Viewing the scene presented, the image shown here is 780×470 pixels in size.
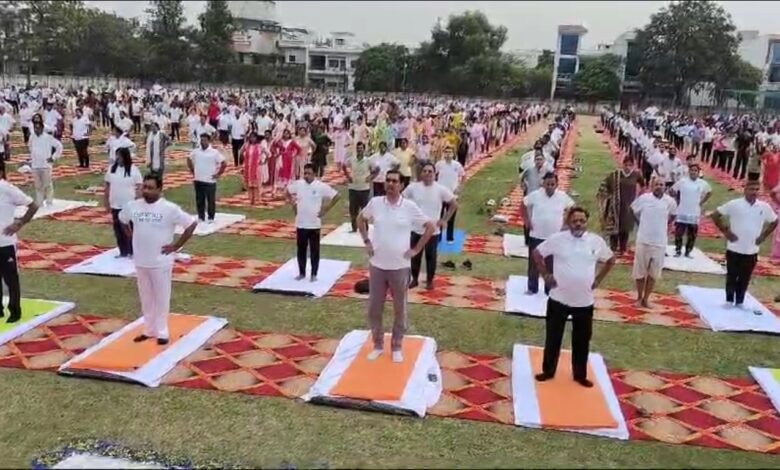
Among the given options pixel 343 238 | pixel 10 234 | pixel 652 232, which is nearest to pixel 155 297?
pixel 10 234

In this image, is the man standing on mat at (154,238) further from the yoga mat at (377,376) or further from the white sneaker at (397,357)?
the white sneaker at (397,357)

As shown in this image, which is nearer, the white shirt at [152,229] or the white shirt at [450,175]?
the white shirt at [152,229]

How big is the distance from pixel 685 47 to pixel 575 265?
177 feet

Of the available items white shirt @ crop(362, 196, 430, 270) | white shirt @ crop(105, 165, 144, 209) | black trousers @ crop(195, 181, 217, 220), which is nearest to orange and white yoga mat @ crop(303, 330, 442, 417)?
white shirt @ crop(362, 196, 430, 270)

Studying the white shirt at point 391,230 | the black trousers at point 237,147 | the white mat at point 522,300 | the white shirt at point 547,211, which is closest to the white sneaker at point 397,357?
the white shirt at point 391,230

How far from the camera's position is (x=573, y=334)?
210 inches

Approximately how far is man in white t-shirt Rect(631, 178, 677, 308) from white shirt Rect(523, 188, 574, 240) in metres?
0.77

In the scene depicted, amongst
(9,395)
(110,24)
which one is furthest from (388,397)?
(110,24)

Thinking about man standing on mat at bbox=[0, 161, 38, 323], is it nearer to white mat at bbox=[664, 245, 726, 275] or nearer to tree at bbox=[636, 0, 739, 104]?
white mat at bbox=[664, 245, 726, 275]

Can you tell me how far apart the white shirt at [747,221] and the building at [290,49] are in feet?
235

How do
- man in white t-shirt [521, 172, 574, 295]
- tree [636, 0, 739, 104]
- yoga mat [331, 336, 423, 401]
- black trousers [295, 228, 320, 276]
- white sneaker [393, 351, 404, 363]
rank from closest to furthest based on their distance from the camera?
yoga mat [331, 336, 423, 401], white sneaker [393, 351, 404, 363], man in white t-shirt [521, 172, 574, 295], black trousers [295, 228, 320, 276], tree [636, 0, 739, 104]

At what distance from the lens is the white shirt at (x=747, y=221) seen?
710 centimetres

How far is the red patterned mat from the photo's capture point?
16.0 feet

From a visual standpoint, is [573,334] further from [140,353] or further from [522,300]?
[140,353]
